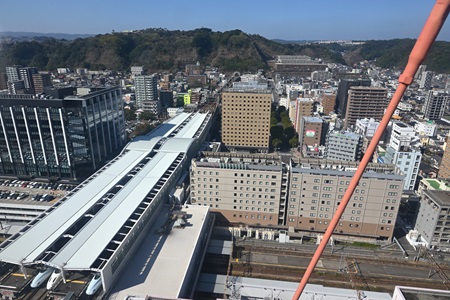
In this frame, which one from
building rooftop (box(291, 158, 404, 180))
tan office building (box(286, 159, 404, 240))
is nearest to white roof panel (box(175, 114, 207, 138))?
building rooftop (box(291, 158, 404, 180))

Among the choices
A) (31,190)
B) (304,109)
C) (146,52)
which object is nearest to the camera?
(31,190)

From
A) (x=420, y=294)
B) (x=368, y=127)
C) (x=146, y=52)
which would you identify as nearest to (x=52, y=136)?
(x=420, y=294)

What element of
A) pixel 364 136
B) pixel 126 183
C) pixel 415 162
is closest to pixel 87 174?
pixel 126 183

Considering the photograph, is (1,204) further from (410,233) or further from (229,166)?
(410,233)

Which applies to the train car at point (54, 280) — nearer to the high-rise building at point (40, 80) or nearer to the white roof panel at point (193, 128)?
the white roof panel at point (193, 128)

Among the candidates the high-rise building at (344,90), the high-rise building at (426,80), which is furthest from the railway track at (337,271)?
the high-rise building at (426,80)

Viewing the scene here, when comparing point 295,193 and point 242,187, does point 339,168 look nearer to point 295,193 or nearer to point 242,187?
point 295,193

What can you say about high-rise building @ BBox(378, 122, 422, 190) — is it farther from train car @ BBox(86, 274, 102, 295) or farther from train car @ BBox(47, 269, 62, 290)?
train car @ BBox(47, 269, 62, 290)

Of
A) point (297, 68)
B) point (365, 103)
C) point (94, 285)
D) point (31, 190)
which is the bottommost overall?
point (31, 190)
